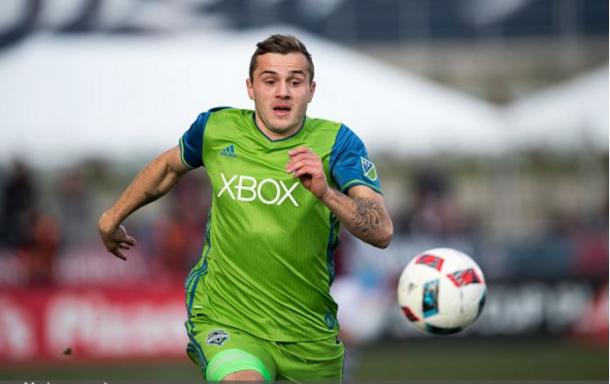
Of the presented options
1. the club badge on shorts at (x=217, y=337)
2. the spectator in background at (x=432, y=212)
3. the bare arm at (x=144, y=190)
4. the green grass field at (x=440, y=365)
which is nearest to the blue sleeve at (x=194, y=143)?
the bare arm at (x=144, y=190)

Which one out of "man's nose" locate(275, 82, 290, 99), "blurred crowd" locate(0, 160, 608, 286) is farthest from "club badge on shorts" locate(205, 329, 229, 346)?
"blurred crowd" locate(0, 160, 608, 286)

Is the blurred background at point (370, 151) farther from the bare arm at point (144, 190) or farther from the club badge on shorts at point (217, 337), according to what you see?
the club badge on shorts at point (217, 337)

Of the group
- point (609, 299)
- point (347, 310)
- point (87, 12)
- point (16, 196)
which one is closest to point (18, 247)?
point (16, 196)

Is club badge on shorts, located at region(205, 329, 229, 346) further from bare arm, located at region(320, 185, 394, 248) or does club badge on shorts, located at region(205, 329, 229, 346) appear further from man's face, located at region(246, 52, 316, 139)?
man's face, located at region(246, 52, 316, 139)

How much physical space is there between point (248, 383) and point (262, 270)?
660 mm

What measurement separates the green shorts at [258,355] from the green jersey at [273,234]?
0.15 feet

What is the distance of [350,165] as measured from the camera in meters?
5.77

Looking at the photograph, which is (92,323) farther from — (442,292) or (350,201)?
(350,201)

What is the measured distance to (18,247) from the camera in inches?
609

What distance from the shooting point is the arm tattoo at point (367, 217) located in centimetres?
544

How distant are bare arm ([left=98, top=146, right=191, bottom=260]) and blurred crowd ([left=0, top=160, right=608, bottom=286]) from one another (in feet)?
29.9

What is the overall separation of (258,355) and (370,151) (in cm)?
1259

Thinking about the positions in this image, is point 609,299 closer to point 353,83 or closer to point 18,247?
point 353,83

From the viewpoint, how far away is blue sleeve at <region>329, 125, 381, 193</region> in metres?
5.71
